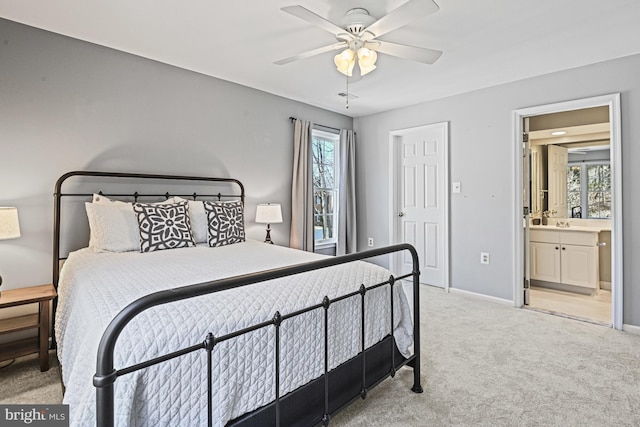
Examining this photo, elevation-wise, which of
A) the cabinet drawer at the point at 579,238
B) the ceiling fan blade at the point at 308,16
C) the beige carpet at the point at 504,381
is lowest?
the beige carpet at the point at 504,381

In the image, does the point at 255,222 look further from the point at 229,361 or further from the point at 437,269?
the point at 229,361

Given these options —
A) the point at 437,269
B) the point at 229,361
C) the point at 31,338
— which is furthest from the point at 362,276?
the point at 437,269

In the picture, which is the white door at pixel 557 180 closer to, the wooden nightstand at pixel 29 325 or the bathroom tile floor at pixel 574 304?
the bathroom tile floor at pixel 574 304

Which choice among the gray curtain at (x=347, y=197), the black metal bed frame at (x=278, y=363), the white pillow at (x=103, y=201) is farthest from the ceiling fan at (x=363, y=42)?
the gray curtain at (x=347, y=197)

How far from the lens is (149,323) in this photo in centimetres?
118

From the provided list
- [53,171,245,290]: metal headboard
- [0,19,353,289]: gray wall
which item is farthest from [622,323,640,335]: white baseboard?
[53,171,245,290]: metal headboard

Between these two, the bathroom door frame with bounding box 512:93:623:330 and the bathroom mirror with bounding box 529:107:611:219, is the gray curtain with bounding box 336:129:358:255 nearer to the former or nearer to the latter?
the bathroom door frame with bounding box 512:93:623:330

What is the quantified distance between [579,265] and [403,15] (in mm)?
3987

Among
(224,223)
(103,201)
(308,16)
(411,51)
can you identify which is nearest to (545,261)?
(411,51)

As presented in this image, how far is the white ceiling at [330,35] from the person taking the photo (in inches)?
88.7

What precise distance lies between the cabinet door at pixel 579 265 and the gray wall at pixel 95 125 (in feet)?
12.6

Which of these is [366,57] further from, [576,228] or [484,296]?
[576,228]

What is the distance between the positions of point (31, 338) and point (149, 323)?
6.37ft

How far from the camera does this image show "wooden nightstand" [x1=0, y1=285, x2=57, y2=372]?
87.0 inches
